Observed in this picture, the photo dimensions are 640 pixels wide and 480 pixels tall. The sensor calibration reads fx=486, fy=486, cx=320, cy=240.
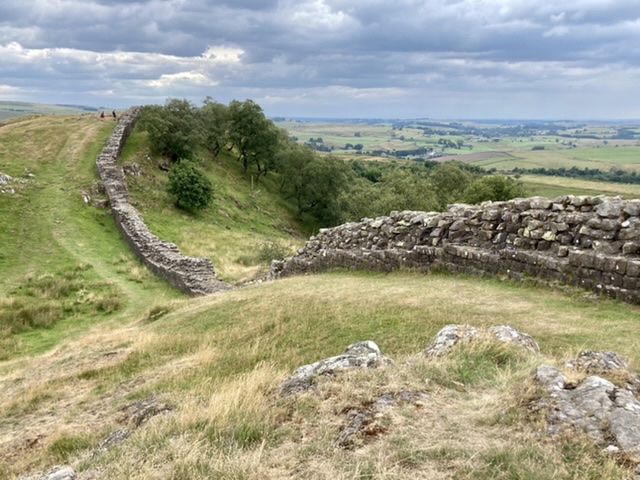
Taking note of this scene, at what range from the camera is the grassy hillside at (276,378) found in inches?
184

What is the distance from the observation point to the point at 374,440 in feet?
16.4

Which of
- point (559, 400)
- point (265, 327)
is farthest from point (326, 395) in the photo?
point (265, 327)

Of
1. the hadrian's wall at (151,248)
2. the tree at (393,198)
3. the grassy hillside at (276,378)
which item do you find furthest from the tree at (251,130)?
the grassy hillside at (276,378)

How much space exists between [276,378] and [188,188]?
36.9 metres

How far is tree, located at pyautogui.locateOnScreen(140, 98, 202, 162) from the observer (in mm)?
48156

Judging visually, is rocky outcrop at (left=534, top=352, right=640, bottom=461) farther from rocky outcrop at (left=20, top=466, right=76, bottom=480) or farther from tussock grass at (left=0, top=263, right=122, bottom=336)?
tussock grass at (left=0, top=263, right=122, bottom=336)

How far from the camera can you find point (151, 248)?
27.3 metres

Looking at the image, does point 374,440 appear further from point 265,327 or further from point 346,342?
point 265,327

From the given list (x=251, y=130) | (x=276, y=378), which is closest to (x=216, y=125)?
(x=251, y=130)

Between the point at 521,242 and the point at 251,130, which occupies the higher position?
the point at 251,130

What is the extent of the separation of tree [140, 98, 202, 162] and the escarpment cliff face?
112ft

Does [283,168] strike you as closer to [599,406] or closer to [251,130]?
[251,130]

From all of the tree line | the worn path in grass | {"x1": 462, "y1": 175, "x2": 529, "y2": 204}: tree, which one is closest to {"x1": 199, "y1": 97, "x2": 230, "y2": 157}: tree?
the tree line

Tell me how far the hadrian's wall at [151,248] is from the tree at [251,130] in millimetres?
18287
